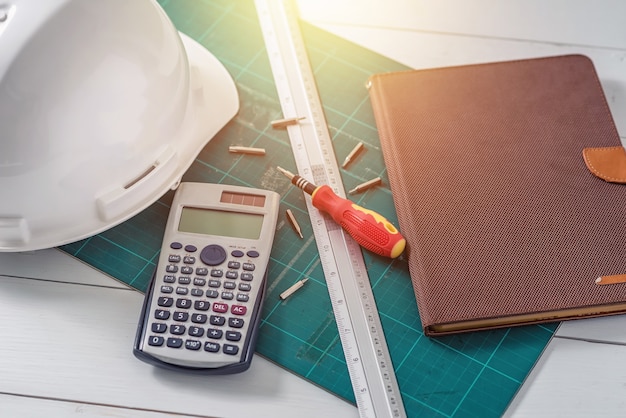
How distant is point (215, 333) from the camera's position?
90cm

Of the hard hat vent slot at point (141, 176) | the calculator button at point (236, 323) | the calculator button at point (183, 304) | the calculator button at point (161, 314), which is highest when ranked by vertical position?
the hard hat vent slot at point (141, 176)

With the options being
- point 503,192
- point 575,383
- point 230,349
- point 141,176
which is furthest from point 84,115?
point 575,383

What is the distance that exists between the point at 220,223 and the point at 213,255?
2.0 inches

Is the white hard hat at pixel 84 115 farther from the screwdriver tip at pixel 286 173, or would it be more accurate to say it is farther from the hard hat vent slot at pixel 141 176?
the screwdriver tip at pixel 286 173

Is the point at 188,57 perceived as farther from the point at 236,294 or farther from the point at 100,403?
the point at 100,403

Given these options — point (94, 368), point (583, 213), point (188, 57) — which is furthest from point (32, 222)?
point (583, 213)

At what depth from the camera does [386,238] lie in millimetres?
961

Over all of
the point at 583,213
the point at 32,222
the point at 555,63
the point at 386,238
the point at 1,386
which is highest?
the point at 555,63

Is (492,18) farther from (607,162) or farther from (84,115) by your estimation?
(84,115)

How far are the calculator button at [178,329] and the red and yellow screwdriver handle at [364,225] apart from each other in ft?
0.81

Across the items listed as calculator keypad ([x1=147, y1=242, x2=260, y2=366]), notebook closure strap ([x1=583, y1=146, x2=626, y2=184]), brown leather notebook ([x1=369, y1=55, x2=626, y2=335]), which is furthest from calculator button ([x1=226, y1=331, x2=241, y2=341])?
notebook closure strap ([x1=583, y1=146, x2=626, y2=184])

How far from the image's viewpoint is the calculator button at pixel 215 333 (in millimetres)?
895

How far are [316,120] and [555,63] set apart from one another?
1.23 feet

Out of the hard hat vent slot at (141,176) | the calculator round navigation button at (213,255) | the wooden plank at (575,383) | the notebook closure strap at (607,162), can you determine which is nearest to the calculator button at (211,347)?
the calculator round navigation button at (213,255)
